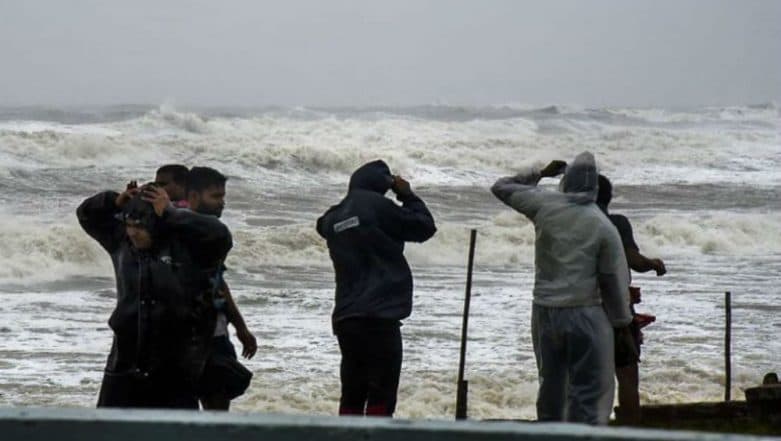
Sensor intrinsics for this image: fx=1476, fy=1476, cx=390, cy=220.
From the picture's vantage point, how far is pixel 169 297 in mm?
5422

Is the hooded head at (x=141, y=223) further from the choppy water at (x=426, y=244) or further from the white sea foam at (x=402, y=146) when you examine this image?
the white sea foam at (x=402, y=146)

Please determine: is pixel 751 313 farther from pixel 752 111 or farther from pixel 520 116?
pixel 752 111

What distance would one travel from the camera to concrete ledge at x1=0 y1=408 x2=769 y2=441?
270cm

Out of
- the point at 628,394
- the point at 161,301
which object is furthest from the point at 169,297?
the point at 628,394

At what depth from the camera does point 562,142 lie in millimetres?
53719

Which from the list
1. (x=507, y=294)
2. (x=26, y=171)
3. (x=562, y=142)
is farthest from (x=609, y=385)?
(x=562, y=142)

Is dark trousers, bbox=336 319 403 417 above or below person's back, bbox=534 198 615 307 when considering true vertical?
below

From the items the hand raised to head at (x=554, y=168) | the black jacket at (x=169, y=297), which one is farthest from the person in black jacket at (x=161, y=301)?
the hand raised to head at (x=554, y=168)

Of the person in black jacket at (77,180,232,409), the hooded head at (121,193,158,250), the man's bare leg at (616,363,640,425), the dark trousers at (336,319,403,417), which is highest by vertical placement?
the hooded head at (121,193,158,250)

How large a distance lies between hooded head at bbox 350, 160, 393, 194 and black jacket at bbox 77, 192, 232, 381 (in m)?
1.38

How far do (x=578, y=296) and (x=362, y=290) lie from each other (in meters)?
1.02

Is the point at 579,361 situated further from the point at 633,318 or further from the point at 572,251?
the point at 633,318

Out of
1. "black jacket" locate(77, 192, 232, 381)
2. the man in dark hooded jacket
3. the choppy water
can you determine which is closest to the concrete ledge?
"black jacket" locate(77, 192, 232, 381)

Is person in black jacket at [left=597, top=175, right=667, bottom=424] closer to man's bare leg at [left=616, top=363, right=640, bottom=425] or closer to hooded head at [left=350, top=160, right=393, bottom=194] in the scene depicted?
man's bare leg at [left=616, top=363, right=640, bottom=425]
